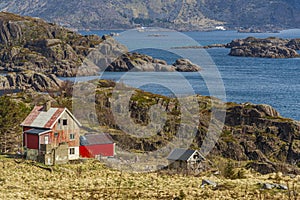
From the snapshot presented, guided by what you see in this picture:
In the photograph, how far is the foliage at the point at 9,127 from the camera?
3991cm

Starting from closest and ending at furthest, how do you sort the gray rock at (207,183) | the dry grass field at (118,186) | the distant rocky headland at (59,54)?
the dry grass field at (118,186), the gray rock at (207,183), the distant rocky headland at (59,54)

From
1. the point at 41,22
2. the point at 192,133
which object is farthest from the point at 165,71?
the point at 192,133

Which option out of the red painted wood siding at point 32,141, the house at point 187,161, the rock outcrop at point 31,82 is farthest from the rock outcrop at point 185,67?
the red painted wood siding at point 32,141

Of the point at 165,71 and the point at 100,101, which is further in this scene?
the point at 165,71

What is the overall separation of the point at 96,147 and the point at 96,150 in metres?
0.25

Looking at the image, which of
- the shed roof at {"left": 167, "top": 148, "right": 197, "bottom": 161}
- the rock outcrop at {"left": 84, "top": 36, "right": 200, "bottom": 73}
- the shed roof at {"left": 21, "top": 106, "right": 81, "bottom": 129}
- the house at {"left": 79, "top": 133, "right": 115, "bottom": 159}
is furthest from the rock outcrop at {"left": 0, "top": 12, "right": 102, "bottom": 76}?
the shed roof at {"left": 21, "top": 106, "right": 81, "bottom": 129}

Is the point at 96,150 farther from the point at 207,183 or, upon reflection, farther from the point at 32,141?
the point at 207,183

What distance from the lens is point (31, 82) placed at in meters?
109

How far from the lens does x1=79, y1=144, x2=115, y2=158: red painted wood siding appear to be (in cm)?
3841

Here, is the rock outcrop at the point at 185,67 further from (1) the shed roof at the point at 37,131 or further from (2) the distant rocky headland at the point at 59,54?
(1) the shed roof at the point at 37,131

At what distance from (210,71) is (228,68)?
56.9ft

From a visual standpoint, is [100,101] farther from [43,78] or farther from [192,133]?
[43,78]

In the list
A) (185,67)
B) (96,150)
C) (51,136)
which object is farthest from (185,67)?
(51,136)

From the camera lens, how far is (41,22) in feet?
600
